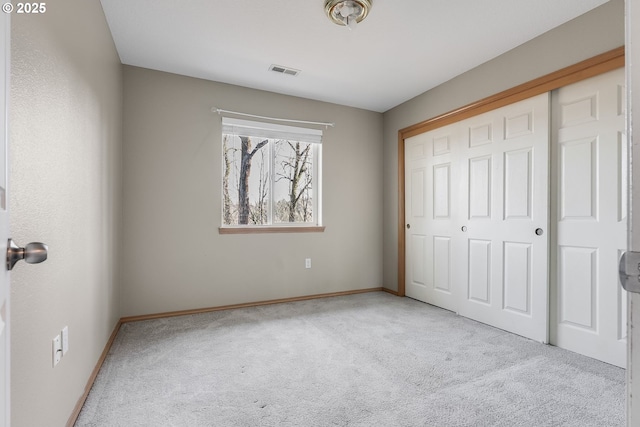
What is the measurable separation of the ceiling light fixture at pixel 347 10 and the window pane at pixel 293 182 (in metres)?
1.75

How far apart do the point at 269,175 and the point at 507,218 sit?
2.45 m

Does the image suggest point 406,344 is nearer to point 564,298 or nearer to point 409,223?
point 564,298

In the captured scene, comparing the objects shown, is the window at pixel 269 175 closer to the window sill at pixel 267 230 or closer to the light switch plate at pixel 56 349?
the window sill at pixel 267 230

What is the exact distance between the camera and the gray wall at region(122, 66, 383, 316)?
9.94 ft

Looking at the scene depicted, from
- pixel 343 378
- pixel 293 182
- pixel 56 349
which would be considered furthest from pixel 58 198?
pixel 293 182

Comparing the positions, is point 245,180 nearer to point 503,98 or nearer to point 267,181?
point 267,181

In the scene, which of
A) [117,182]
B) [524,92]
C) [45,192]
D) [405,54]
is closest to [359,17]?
[405,54]

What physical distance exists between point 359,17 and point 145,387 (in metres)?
2.67

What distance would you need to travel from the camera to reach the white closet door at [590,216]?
210 centimetres

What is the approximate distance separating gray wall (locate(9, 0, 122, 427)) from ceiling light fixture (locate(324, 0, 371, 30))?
4.66 ft

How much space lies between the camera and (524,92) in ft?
8.59

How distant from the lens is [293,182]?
12.6 feet

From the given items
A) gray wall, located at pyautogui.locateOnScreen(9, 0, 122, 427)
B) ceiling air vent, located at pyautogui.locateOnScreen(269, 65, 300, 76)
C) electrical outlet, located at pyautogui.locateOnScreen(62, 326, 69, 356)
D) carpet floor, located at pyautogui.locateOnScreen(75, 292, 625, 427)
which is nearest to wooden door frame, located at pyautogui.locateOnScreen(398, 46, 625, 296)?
carpet floor, located at pyautogui.locateOnScreen(75, 292, 625, 427)

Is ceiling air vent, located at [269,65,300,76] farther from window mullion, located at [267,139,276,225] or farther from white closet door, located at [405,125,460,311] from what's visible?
white closet door, located at [405,125,460,311]
